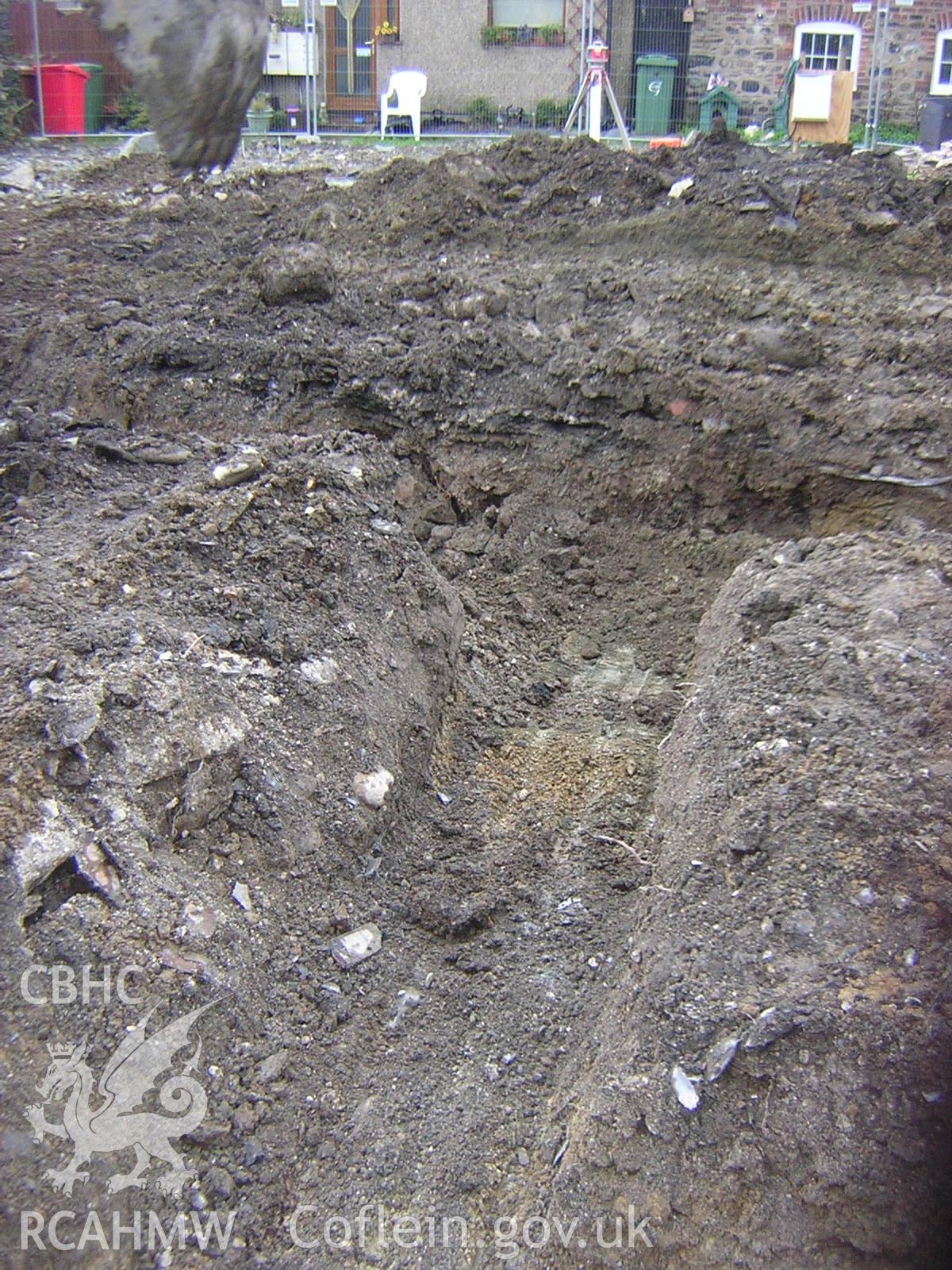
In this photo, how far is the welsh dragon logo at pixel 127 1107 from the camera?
2203 millimetres

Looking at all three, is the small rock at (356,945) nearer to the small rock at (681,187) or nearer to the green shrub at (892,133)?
the small rock at (681,187)

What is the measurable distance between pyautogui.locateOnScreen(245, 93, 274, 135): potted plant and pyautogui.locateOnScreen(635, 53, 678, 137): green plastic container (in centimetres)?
522

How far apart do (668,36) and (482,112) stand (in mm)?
3153

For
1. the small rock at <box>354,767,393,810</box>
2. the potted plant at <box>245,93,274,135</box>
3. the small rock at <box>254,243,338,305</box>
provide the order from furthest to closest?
the potted plant at <box>245,93,274,135</box> → the small rock at <box>254,243,338,305</box> → the small rock at <box>354,767,393,810</box>

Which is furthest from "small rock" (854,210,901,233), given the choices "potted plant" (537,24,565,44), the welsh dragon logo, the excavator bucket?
"potted plant" (537,24,565,44)

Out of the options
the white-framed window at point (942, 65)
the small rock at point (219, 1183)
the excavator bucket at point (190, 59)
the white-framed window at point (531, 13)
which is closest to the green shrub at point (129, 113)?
the white-framed window at point (531, 13)

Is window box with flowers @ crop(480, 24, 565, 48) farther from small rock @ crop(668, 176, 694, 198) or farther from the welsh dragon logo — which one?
the welsh dragon logo

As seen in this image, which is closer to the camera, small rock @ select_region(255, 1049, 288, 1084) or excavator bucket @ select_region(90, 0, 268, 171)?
small rock @ select_region(255, 1049, 288, 1084)

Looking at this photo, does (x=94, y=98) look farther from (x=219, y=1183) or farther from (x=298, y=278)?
(x=219, y=1183)

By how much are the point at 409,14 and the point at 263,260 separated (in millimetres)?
11509

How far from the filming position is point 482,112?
15492 mm

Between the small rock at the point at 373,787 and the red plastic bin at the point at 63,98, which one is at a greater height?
the red plastic bin at the point at 63,98

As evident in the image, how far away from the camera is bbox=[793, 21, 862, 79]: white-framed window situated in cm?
1562

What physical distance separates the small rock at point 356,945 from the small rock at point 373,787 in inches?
16.9
